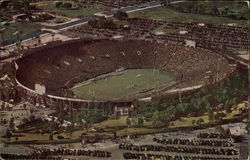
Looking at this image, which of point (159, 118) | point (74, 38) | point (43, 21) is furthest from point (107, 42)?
point (159, 118)

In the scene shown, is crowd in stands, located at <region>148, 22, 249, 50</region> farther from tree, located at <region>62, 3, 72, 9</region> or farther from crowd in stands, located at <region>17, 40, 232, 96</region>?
tree, located at <region>62, 3, 72, 9</region>

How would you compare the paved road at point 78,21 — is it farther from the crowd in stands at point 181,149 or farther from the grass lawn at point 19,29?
the crowd in stands at point 181,149

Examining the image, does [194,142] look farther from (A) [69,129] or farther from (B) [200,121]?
(A) [69,129]

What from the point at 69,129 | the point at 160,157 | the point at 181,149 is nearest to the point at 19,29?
the point at 69,129

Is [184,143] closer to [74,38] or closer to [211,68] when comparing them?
[211,68]

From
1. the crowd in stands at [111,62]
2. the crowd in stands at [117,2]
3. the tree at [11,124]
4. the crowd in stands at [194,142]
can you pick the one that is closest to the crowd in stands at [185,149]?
the crowd in stands at [194,142]

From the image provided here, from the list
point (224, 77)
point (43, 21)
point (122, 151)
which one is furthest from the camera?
point (43, 21)

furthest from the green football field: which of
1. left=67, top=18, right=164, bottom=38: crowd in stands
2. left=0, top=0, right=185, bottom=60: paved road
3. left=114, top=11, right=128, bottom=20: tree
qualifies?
left=114, top=11, right=128, bottom=20: tree
